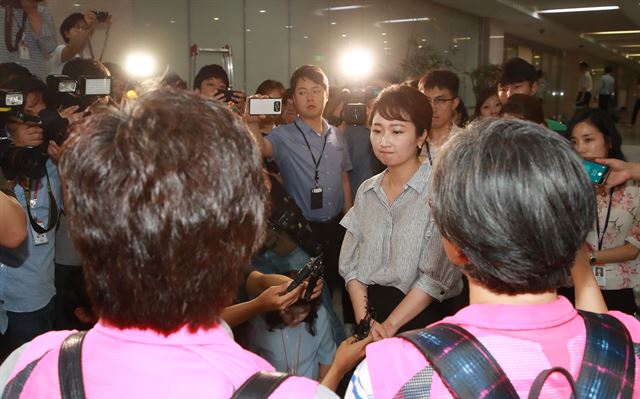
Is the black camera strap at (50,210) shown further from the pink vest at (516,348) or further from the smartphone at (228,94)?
the pink vest at (516,348)

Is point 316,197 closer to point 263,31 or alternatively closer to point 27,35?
point 27,35

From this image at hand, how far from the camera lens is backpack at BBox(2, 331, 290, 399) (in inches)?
28.5

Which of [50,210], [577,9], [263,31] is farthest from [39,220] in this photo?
[577,9]

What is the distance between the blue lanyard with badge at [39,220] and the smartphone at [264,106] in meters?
0.94

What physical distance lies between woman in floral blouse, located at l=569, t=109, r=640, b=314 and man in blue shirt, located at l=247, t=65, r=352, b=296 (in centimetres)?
133

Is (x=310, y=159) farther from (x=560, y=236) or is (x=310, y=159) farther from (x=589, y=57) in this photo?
(x=589, y=57)

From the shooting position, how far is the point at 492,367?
790 millimetres

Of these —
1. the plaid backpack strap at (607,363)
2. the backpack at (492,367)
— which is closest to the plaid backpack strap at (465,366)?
the backpack at (492,367)

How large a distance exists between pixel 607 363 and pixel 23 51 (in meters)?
4.00

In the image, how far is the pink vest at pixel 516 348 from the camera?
32.3 inches

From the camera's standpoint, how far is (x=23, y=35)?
12.8ft

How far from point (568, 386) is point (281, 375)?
0.39 meters

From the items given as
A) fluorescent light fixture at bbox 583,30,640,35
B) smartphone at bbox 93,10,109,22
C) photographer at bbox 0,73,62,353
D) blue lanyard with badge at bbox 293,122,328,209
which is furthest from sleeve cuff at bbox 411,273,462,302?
fluorescent light fixture at bbox 583,30,640,35

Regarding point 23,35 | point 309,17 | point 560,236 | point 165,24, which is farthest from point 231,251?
point 309,17
